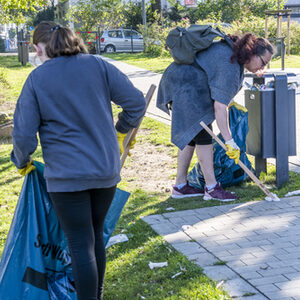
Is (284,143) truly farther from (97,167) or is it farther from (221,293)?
(97,167)

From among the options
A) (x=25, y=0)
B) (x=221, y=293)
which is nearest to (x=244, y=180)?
(x=221, y=293)

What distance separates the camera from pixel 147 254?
3.98 m

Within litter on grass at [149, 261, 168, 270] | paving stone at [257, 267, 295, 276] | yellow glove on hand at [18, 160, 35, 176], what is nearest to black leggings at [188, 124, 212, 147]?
litter on grass at [149, 261, 168, 270]

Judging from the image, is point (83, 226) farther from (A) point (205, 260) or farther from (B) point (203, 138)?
(B) point (203, 138)

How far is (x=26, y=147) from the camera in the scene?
109 inches

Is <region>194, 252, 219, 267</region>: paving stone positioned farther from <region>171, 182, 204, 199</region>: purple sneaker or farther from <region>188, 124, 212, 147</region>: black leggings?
<region>171, 182, 204, 199</region>: purple sneaker

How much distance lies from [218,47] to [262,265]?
78.9 inches

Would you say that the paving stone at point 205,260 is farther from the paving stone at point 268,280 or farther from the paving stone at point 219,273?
the paving stone at point 268,280

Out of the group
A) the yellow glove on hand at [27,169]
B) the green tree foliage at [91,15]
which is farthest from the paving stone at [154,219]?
the green tree foliage at [91,15]

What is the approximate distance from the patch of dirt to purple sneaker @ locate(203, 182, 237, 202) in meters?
0.65

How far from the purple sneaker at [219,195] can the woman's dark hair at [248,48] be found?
3.95ft

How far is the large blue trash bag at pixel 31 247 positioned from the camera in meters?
3.13

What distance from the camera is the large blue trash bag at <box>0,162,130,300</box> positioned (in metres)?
3.13

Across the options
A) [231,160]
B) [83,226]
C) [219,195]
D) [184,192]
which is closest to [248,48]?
[231,160]
